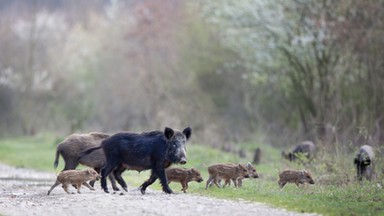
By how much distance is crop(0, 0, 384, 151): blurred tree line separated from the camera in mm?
32656

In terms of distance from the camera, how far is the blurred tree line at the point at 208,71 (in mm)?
32656

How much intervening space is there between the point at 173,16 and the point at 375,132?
1082 inches

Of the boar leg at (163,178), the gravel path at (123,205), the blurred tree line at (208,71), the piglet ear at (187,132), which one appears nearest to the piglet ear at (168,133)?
the piglet ear at (187,132)

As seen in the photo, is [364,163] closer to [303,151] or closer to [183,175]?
[183,175]

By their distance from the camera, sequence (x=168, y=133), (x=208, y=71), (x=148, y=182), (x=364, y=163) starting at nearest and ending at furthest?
(x=148, y=182) < (x=168, y=133) < (x=364, y=163) < (x=208, y=71)

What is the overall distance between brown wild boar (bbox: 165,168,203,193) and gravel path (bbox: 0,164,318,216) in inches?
23.8

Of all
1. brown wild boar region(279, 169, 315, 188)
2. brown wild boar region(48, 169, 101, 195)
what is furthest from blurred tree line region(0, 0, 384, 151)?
brown wild boar region(48, 169, 101, 195)

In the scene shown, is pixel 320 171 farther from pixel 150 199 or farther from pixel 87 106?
pixel 87 106

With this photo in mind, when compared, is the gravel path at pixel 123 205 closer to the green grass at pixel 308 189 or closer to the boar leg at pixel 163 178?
the boar leg at pixel 163 178

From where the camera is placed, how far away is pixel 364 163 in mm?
21828

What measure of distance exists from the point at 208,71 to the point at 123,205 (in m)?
33.2

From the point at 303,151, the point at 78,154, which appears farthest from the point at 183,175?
the point at 303,151

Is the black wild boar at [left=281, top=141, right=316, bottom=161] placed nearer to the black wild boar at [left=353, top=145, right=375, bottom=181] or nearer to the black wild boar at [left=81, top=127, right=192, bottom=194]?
the black wild boar at [left=353, top=145, right=375, bottom=181]

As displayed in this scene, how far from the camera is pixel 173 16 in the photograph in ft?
181
